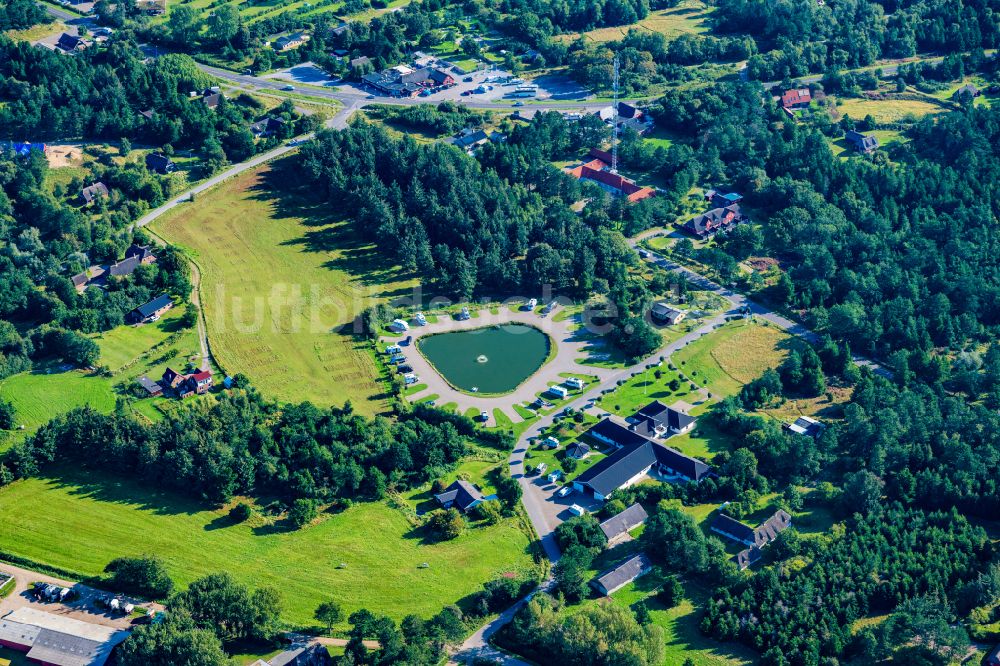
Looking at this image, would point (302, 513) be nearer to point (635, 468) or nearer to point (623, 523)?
point (623, 523)

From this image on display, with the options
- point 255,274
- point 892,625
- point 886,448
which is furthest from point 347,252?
point 892,625

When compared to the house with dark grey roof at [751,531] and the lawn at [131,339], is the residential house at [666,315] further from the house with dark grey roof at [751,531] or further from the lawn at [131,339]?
the lawn at [131,339]

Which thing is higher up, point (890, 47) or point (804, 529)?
point (890, 47)

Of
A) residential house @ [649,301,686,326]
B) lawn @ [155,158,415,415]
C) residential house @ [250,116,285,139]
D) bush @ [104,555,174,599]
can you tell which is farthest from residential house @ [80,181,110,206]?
residential house @ [649,301,686,326]

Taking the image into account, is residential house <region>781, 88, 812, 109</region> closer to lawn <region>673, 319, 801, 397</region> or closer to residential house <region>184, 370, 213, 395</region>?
lawn <region>673, 319, 801, 397</region>

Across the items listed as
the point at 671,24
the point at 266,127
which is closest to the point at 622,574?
the point at 266,127

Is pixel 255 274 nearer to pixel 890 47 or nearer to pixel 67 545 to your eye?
pixel 67 545
